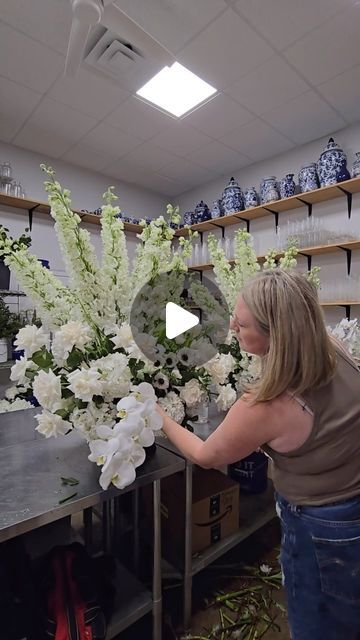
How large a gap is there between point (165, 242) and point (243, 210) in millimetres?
2738

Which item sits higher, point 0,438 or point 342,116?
point 342,116

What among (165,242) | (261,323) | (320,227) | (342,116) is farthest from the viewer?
(320,227)

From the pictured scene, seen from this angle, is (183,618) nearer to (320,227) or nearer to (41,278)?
(41,278)

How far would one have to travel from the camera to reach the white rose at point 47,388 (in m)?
0.83

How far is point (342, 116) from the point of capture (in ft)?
9.04

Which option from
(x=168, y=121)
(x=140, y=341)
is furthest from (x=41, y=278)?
(x=168, y=121)

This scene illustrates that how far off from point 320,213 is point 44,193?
104 inches

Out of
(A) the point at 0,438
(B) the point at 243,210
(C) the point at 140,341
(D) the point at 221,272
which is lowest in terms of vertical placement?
(A) the point at 0,438

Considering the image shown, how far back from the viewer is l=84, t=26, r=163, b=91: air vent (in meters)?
1.91

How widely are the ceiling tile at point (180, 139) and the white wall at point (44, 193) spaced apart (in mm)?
967

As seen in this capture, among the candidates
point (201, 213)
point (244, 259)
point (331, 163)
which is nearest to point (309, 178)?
point (331, 163)

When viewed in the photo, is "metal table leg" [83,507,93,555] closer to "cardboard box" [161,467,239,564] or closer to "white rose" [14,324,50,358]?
"cardboard box" [161,467,239,564]

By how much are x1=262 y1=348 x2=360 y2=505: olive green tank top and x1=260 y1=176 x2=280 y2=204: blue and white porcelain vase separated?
2.70 m

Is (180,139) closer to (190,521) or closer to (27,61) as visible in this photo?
(27,61)
